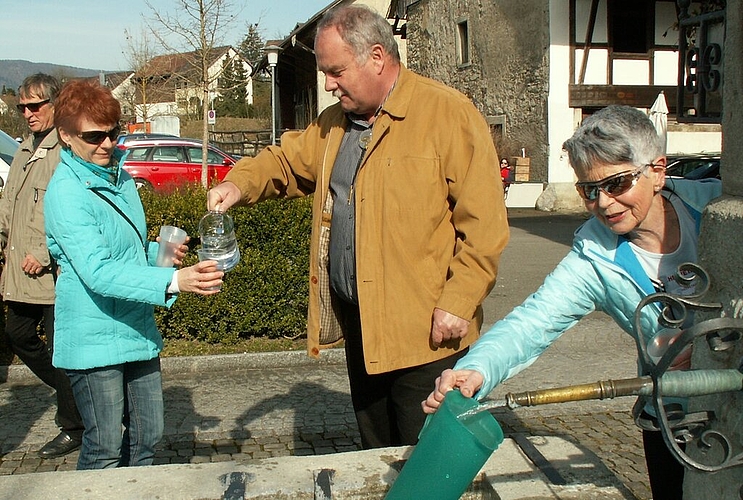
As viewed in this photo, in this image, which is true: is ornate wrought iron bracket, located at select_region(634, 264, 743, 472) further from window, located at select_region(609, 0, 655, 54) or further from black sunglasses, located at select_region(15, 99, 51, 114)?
window, located at select_region(609, 0, 655, 54)

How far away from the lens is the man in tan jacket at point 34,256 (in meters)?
4.23

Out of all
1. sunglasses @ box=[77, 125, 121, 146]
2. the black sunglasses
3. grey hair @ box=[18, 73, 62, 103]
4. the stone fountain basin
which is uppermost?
grey hair @ box=[18, 73, 62, 103]

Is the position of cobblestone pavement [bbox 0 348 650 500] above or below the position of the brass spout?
below

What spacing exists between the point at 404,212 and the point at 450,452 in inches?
47.4

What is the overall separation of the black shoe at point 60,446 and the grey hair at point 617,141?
3.35 meters

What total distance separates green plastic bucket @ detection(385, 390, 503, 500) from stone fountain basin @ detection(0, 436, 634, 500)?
1.73 ft

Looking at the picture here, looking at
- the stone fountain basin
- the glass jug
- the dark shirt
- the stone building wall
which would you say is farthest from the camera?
the stone building wall

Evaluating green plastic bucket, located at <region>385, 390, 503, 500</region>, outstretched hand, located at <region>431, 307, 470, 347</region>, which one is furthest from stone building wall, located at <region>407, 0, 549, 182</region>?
green plastic bucket, located at <region>385, 390, 503, 500</region>

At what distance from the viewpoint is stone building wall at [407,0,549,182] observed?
2031 centimetres

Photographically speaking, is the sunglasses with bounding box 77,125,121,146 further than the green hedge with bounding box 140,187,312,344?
No

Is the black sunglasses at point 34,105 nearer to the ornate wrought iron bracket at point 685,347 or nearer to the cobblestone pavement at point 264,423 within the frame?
the cobblestone pavement at point 264,423

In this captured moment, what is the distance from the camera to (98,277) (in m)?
2.90

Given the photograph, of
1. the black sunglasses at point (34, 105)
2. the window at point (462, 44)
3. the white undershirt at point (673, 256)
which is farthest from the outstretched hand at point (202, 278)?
the window at point (462, 44)

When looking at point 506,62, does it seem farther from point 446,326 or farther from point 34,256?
point 446,326
